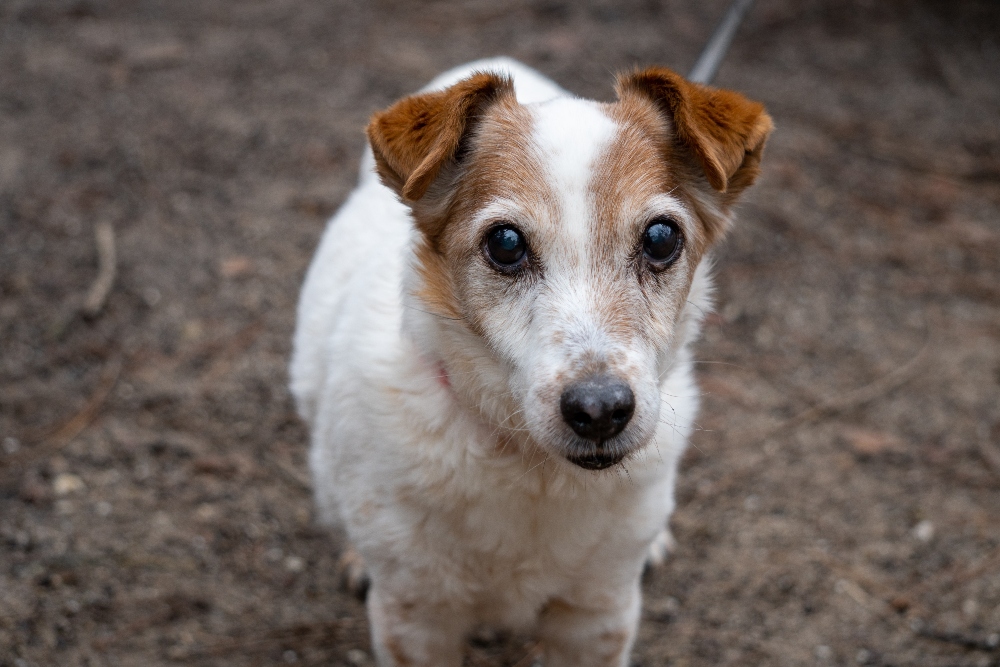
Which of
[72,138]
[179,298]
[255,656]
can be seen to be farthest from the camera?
[72,138]

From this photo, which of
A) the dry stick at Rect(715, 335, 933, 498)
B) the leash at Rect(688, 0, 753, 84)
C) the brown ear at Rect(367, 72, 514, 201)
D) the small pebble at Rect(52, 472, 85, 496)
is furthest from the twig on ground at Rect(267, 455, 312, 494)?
the leash at Rect(688, 0, 753, 84)

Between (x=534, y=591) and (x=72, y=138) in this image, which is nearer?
(x=534, y=591)

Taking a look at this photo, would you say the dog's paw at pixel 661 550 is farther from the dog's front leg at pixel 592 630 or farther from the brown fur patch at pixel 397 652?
the brown fur patch at pixel 397 652

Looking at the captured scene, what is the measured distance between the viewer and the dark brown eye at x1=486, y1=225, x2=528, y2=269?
243 cm

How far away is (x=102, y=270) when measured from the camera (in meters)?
5.00

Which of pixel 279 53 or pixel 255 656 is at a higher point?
pixel 279 53

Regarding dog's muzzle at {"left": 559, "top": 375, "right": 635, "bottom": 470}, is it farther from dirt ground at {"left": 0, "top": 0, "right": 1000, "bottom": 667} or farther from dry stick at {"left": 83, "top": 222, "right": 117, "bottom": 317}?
dry stick at {"left": 83, "top": 222, "right": 117, "bottom": 317}

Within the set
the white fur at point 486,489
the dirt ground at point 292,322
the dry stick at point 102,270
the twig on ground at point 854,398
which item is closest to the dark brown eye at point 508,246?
the white fur at point 486,489

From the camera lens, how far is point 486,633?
141 inches

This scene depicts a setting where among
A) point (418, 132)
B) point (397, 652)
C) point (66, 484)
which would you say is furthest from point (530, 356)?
point (66, 484)

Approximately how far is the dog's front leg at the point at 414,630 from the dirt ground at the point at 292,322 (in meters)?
0.65

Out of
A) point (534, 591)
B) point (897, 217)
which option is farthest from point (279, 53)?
point (534, 591)

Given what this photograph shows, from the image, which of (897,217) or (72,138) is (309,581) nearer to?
(72,138)

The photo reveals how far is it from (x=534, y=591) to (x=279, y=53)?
17.6 feet
